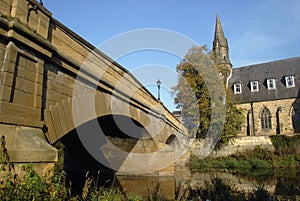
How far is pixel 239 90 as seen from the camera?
36969 millimetres

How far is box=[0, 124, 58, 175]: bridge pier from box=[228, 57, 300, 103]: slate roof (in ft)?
108

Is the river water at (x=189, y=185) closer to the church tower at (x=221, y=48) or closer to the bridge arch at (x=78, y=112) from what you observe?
the bridge arch at (x=78, y=112)

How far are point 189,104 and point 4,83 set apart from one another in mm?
22085

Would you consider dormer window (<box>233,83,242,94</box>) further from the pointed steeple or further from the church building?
the pointed steeple

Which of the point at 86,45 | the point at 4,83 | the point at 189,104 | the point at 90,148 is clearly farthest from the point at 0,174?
the point at 189,104

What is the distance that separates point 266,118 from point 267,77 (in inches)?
240

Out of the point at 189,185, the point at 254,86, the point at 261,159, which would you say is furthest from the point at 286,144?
the point at 189,185

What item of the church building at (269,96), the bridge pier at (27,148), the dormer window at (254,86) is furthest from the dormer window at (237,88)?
the bridge pier at (27,148)

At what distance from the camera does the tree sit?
24984 mm

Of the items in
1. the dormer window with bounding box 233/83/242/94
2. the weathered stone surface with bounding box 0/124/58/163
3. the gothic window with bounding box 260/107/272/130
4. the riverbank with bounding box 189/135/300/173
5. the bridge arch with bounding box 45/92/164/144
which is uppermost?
the dormer window with bounding box 233/83/242/94

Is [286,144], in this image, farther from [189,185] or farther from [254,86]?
[189,185]

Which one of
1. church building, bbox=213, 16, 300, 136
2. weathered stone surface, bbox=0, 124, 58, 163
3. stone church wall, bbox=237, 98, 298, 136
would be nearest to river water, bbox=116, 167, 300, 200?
weathered stone surface, bbox=0, 124, 58, 163

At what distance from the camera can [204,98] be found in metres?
25.3

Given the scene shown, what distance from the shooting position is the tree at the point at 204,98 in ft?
82.0
